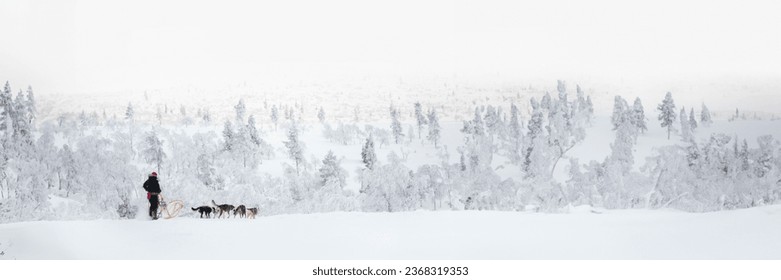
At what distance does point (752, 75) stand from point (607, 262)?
1142 cm

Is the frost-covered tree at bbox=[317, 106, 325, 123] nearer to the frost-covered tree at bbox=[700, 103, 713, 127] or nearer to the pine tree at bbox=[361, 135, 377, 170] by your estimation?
the pine tree at bbox=[361, 135, 377, 170]

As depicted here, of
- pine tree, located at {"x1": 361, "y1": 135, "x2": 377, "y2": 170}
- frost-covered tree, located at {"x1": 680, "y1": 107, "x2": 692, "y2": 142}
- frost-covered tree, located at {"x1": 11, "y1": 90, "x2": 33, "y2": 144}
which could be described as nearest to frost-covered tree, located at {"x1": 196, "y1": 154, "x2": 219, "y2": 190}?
pine tree, located at {"x1": 361, "y1": 135, "x2": 377, "y2": 170}

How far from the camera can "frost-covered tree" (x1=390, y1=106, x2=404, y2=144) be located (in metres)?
23.9

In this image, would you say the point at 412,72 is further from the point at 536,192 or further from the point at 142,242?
the point at 142,242

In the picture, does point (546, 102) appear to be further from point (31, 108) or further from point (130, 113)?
point (31, 108)

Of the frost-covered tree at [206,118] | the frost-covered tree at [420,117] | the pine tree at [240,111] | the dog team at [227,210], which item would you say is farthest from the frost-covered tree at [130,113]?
the dog team at [227,210]

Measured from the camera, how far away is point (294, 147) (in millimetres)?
24453

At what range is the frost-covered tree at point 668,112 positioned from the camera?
20562 mm

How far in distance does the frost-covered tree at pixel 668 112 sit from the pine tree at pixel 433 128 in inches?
329

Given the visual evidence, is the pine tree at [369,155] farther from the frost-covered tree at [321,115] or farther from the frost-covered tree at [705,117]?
the frost-covered tree at [705,117]

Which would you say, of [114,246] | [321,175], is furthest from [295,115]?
[114,246]

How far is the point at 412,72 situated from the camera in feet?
68.6

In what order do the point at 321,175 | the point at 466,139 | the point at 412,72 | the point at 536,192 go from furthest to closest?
the point at 466,139, the point at 321,175, the point at 412,72, the point at 536,192

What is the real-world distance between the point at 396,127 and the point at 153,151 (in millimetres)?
9850
